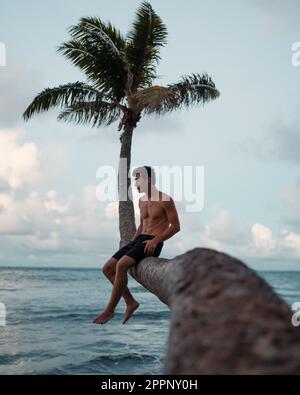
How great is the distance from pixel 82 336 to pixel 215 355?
17.4 m

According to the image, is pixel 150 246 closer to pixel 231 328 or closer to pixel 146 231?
pixel 146 231

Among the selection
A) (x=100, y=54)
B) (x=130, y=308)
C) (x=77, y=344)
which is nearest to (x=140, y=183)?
(x=130, y=308)

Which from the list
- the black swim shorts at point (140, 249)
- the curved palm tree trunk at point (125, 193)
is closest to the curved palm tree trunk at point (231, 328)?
the black swim shorts at point (140, 249)

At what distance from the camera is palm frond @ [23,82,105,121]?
13930 mm

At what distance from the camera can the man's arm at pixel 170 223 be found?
7.02m

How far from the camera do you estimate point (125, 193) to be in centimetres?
1212

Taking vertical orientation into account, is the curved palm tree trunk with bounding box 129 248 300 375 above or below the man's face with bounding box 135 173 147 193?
below

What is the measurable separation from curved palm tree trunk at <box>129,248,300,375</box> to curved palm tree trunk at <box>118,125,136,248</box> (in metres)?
8.56

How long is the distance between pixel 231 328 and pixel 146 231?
539cm

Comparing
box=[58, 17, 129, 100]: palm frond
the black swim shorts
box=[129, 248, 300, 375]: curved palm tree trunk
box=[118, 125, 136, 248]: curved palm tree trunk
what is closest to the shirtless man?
the black swim shorts

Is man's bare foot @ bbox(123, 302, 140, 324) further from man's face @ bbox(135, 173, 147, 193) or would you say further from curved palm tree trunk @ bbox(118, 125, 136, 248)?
curved palm tree trunk @ bbox(118, 125, 136, 248)
